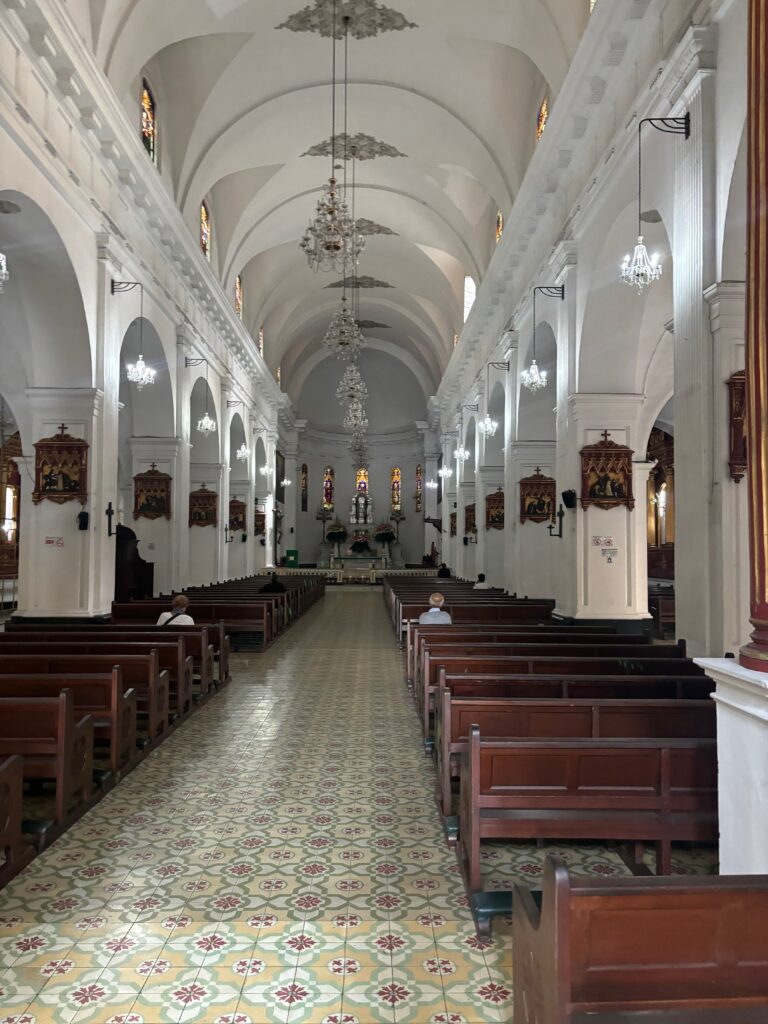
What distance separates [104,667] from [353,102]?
41.5ft

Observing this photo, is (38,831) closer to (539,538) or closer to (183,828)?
(183,828)

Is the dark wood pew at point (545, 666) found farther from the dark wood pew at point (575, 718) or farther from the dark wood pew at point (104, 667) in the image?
the dark wood pew at point (104, 667)

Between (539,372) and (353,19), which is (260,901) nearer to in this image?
(539,372)

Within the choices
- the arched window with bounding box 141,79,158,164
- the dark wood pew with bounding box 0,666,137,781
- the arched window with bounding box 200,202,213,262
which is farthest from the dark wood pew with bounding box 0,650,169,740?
the arched window with bounding box 200,202,213,262

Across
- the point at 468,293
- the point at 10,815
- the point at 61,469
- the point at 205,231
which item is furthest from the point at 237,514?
the point at 10,815

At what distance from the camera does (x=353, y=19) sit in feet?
39.8

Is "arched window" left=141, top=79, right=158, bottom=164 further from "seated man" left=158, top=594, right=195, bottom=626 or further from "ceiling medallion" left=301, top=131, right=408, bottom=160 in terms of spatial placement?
"seated man" left=158, top=594, right=195, bottom=626

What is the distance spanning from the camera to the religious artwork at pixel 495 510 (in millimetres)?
18328

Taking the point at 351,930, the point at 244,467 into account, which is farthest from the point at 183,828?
the point at 244,467

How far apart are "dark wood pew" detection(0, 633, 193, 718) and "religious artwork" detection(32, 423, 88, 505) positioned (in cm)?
292

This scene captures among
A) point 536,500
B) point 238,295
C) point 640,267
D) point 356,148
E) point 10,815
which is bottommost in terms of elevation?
point 10,815

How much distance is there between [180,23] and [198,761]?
10.2 metres

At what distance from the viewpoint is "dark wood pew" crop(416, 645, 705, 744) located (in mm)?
6316

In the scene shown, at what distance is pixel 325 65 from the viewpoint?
43.9 feet
